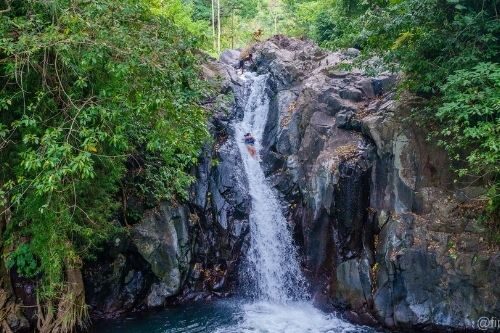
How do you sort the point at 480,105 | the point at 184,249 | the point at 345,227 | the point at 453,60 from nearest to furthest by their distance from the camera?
the point at 480,105, the point at 453,60, the point at 345,227, the point at 184,249

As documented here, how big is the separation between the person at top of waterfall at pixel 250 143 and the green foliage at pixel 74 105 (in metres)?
5.88

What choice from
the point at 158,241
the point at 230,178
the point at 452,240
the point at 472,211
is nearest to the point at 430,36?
the point at 472,211

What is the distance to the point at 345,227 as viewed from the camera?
9.87 metres

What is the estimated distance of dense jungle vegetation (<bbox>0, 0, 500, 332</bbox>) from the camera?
5758 mm

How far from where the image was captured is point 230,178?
12.2 m

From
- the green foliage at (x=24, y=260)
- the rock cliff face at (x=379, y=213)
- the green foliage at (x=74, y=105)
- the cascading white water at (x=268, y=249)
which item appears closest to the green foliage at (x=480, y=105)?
the rock cliff face at (x=379, y=213)

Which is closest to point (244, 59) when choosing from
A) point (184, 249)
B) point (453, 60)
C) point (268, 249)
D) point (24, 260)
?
point (268, 249)

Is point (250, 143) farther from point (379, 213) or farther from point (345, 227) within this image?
point (379, 213)

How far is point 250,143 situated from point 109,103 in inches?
330

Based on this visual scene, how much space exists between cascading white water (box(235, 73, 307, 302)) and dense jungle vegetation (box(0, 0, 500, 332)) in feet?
10.3

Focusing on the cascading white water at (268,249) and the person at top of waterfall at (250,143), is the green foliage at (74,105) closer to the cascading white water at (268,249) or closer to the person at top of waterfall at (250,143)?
the cascading white water at (268,249)

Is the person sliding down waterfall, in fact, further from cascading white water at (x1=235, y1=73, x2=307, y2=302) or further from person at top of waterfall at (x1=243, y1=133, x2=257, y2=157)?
cascading white water at (x1=235, y1=73, x2=307, y2=302)

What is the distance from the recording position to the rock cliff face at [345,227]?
818 cm

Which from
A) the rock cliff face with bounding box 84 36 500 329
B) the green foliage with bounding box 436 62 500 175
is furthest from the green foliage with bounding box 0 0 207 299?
the green foliage with bounding box 436 62 500 175
